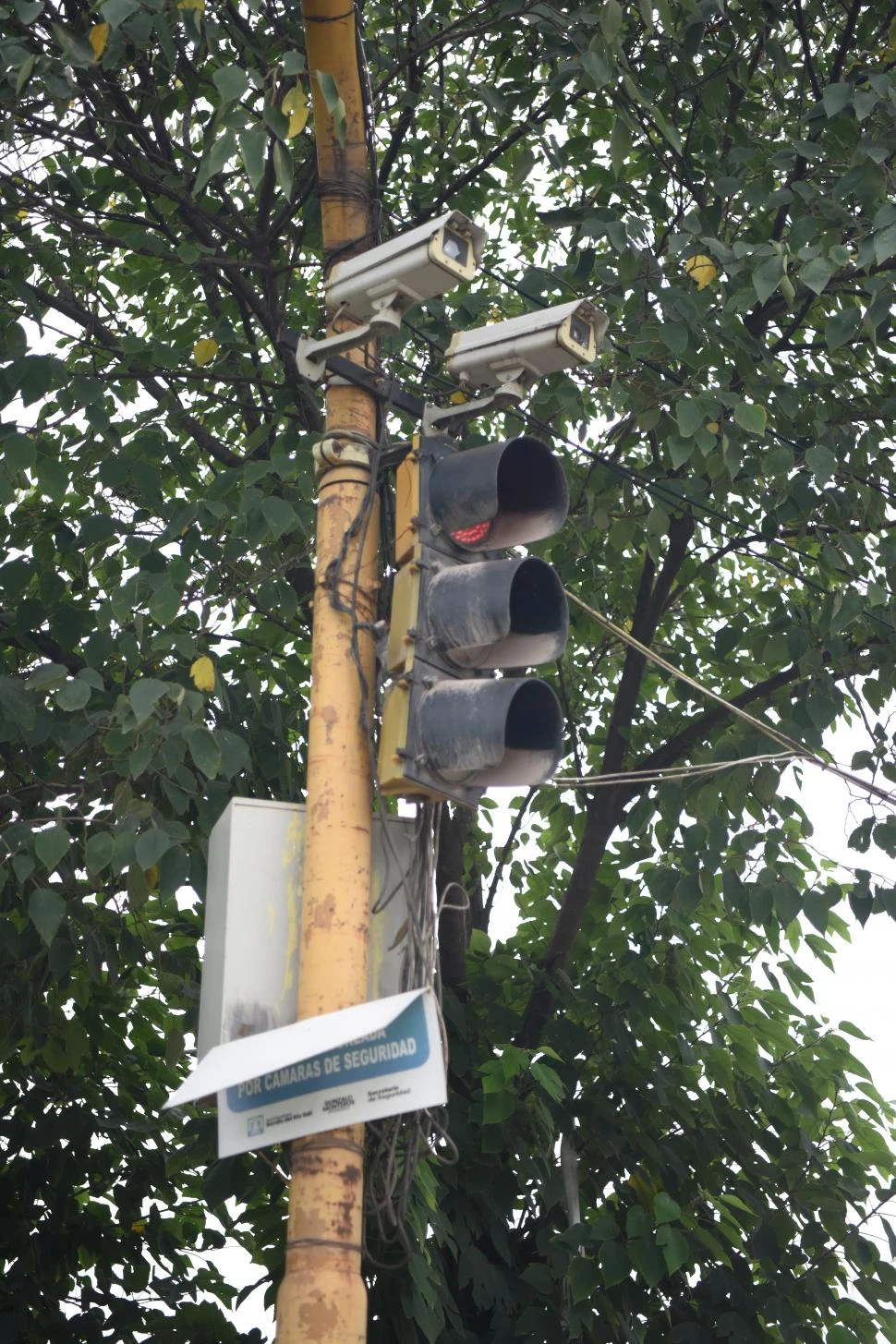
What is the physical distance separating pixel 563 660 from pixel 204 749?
14.5ft

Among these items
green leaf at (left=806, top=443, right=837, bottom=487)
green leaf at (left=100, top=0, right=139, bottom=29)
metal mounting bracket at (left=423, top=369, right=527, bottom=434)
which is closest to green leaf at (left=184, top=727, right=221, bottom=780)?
metal mounting bracket at (left=423, top=369, right=527, bottom=434)

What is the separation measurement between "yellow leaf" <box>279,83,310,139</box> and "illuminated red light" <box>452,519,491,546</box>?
148 cm

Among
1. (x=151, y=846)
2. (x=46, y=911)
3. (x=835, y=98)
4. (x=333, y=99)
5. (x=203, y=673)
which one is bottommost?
(x=46, y=911)

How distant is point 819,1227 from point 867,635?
278 centimetres

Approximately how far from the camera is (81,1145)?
788 cm

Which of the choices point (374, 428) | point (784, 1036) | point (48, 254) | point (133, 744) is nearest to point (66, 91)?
point (48, 254)

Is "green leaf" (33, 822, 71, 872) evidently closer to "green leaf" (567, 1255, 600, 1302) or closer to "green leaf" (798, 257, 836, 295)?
"green leaf" (567, 1255, 600, 1302)

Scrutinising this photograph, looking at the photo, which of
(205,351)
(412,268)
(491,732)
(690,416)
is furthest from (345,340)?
(205,351)

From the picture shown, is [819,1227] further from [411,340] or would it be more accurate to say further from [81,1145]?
[411,340]

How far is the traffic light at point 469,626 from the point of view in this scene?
438 centimetres

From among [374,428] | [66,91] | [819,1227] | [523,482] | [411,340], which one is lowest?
[819,1227]

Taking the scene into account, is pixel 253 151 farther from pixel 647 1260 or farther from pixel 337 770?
pixel 647 1260

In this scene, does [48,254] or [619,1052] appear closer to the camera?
[48,254]

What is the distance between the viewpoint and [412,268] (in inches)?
186
